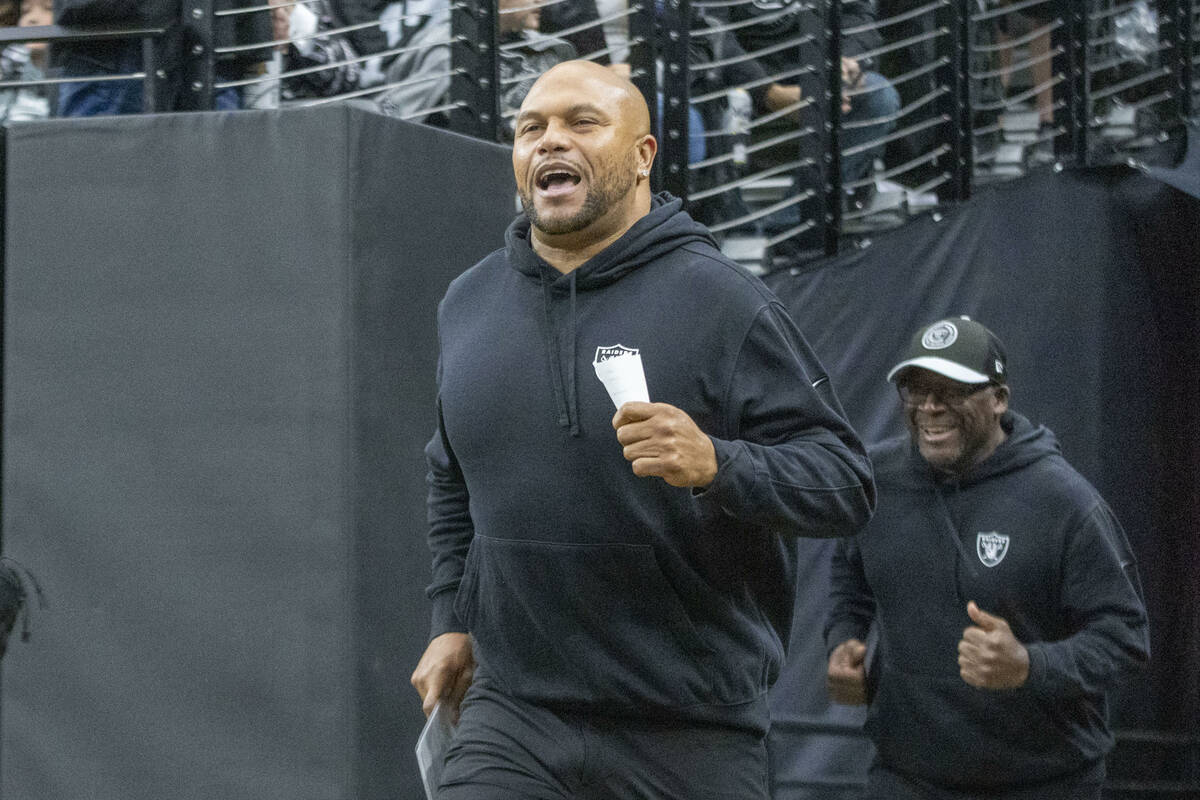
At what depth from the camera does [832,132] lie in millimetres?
7629

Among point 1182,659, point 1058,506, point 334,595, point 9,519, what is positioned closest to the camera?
point 334,595

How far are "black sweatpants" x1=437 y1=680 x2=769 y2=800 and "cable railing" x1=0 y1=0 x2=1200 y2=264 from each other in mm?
2645

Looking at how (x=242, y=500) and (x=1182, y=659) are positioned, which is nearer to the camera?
(x=242, y=500)

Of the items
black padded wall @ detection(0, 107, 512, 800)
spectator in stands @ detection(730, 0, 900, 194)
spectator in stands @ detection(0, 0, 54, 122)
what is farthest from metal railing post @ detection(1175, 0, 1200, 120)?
spectator in stands @ detection(0, 0, 54, 122)

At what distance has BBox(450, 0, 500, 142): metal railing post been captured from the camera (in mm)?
5758

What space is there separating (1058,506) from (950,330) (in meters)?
0.66

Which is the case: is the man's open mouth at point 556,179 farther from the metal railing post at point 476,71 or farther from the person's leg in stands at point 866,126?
the person's leg in stands at point 866,126

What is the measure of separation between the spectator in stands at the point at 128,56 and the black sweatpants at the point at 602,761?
8.90ft

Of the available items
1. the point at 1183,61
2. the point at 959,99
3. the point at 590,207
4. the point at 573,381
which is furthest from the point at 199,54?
the point at 1183,61

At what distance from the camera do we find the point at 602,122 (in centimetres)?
380

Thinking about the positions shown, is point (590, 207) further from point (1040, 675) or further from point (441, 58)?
point (441, 58)

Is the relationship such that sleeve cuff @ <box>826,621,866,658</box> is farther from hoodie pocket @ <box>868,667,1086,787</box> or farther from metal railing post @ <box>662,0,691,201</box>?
metal railing post @ <box>662,0,691,201</box>

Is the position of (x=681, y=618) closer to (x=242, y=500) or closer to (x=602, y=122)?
(x=602, y=122)

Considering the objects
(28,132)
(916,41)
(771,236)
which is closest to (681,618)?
(28,132)
